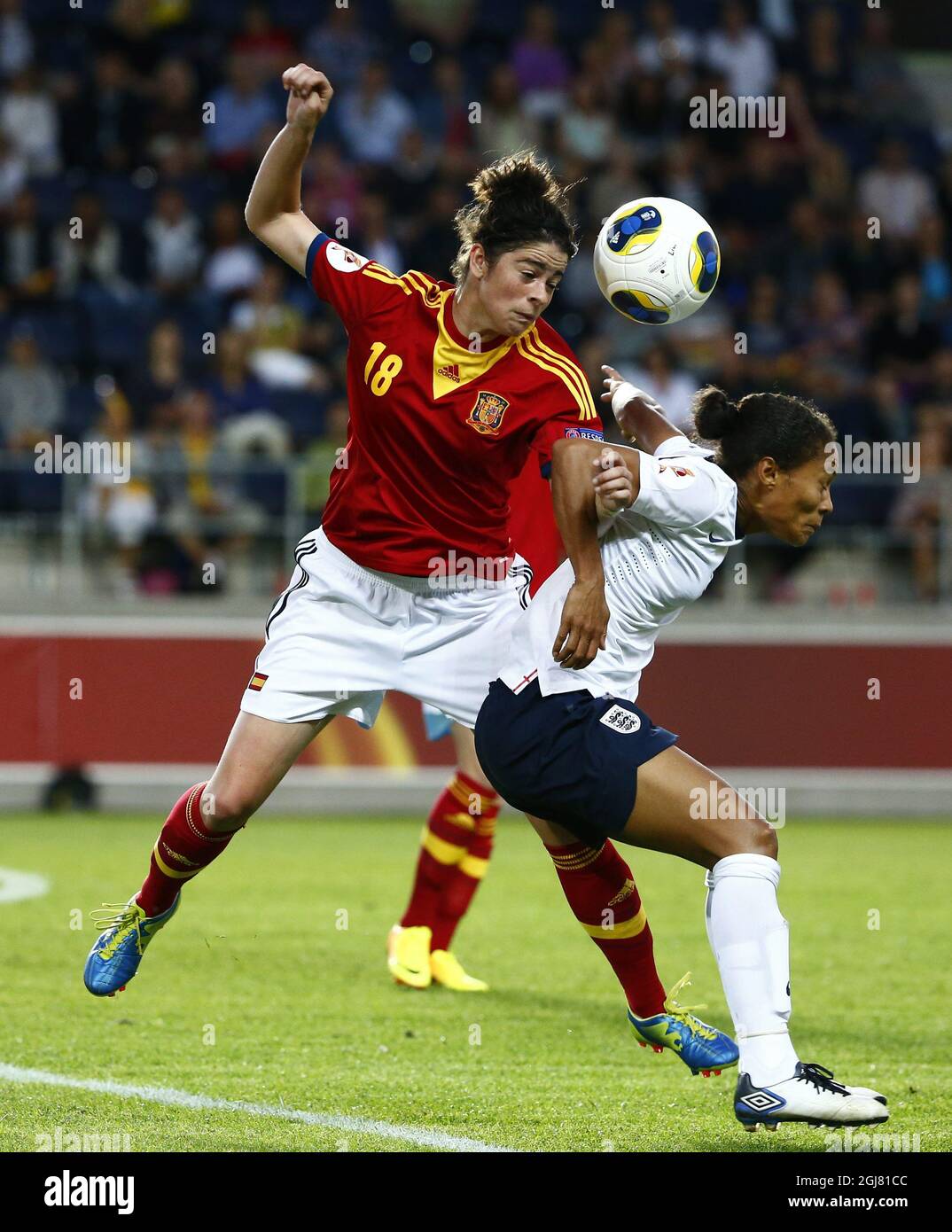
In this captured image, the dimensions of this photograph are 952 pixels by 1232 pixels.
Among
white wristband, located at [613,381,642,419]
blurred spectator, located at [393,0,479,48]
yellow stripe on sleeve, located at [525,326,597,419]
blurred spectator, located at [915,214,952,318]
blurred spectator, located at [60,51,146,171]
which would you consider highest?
blurred spectator, located at [393,0,479,48]

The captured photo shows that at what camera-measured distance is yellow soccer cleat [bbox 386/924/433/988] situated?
638 cm

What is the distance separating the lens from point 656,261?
507cm

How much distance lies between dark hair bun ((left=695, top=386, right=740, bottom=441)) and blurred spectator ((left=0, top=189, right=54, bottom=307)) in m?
9.70

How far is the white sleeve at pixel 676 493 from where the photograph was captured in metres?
4.27

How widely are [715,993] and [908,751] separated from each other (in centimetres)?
600

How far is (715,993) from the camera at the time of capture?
20.9 ft

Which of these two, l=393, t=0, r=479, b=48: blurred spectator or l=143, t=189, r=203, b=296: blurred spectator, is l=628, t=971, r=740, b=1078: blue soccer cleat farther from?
l=393, t=0, r=479, b=48: blurred spectator

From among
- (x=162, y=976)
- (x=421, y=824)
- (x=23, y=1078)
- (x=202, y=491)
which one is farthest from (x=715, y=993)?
(x=202, y=491)

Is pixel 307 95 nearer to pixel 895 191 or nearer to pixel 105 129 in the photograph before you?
pixel 105 129

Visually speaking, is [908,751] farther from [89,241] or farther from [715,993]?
[89,241]

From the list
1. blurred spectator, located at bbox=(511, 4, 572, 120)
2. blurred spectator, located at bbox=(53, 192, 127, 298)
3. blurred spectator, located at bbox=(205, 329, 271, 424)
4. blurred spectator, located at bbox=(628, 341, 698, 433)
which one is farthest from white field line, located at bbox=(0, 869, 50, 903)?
blurred spectator, located at bbox=(511, 4, 572, 120)

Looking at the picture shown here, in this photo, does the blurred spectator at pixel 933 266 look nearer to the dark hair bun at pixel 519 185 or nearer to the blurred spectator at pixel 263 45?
the blurred spectator at pixel 263 45

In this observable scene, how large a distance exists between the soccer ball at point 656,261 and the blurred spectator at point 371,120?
33.4ft

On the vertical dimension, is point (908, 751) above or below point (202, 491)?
below
